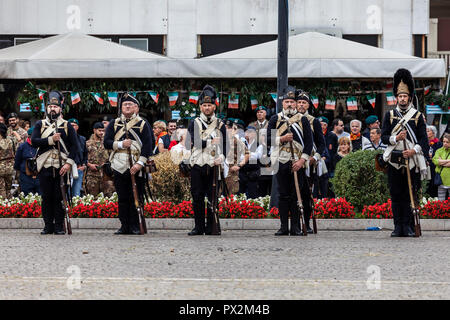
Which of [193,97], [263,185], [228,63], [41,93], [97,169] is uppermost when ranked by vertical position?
[228,63]

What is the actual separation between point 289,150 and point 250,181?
190 inches

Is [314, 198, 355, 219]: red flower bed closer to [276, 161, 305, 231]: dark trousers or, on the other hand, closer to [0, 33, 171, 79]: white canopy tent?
[276, 161, 305, 231]: dark trousers

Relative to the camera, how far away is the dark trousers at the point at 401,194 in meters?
13.6

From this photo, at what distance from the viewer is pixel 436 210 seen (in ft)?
51.2

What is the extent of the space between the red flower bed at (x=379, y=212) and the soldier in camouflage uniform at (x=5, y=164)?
6658mm

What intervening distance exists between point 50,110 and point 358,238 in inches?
175

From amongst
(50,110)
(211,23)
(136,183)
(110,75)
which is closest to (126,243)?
(136,183)

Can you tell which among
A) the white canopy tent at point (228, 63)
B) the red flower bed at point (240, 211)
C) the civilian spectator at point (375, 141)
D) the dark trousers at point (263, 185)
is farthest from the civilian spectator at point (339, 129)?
the red flower bed at point (240, 211)

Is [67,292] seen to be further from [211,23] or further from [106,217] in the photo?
[211,23]

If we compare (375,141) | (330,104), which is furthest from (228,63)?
(375,141)

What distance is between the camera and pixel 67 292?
8141 mm

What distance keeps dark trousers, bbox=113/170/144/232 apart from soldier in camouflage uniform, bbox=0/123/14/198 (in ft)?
17.1

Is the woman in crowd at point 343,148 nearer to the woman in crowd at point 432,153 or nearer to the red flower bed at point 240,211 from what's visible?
the woman in crowd at point 432,153

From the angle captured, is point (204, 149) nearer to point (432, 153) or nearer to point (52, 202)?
point (52, 202)
